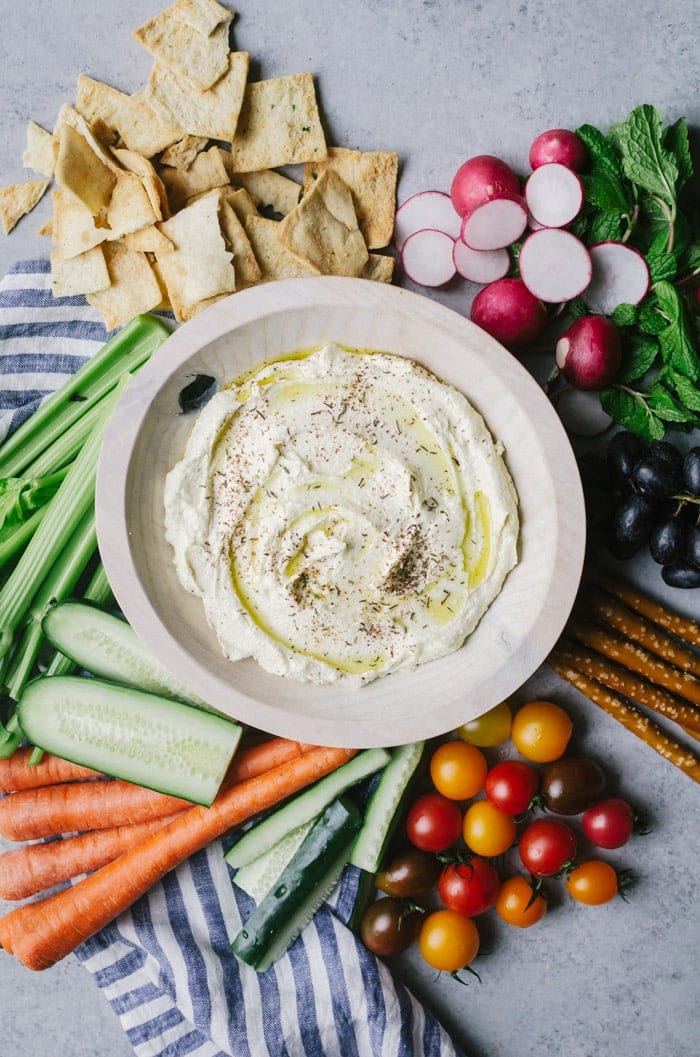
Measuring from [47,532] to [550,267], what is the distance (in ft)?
5.17

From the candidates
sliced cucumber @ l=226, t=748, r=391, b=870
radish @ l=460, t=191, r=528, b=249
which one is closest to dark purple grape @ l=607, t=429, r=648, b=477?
radish @ l=460, t=191, r=528, b=249

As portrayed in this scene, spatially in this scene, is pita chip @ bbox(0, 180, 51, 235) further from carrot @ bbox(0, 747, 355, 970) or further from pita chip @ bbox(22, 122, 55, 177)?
carrot @ bbox(0, 747, 355, 970)

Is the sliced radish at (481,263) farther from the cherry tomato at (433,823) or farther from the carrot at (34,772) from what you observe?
the carrot at (34,772)

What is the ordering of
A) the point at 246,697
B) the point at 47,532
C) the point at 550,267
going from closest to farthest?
the point at 246,697
the point at 550,267
the point at 47,532

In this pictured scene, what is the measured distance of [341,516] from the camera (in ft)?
7.16

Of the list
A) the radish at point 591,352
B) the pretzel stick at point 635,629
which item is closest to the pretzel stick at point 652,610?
the pretzel stick at point 635,629

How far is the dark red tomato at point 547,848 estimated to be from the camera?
2.53 m

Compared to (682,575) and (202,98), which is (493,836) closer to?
(682,575)

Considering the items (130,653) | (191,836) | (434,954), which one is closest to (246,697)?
(130,653)

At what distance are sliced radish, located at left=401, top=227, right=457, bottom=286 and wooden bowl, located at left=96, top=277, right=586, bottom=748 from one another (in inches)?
14.1

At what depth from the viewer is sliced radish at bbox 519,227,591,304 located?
2.38 meters

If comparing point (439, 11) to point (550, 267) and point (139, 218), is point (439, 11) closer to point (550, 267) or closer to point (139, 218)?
point (550, 267)

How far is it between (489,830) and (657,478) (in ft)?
3.60

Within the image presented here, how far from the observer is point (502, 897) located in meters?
2.61
